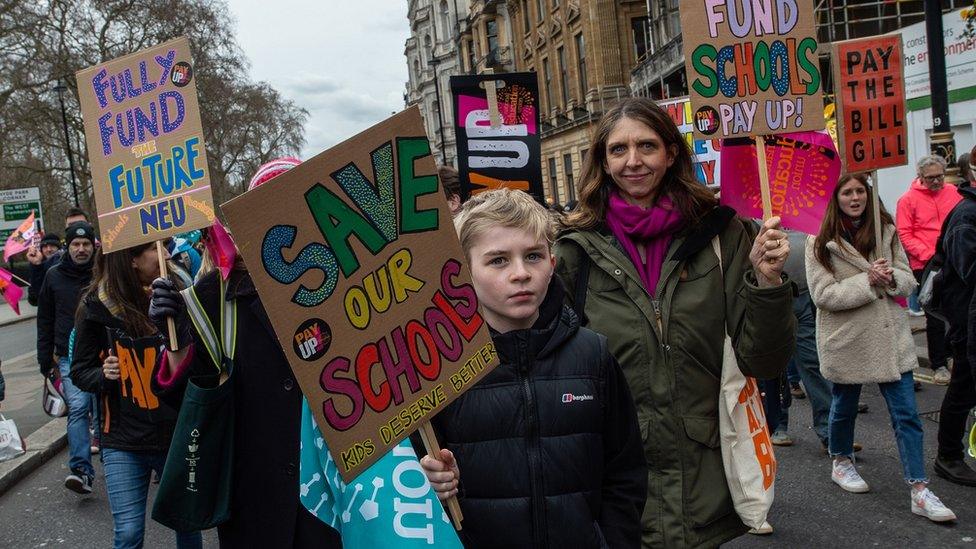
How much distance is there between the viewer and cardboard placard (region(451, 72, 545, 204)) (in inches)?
210

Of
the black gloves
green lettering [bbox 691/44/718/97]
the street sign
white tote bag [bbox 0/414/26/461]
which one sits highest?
the street sign

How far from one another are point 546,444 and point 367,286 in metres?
0.60

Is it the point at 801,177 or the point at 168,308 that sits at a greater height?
the point at 801,177

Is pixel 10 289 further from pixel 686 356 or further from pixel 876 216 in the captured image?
pixel 686 356

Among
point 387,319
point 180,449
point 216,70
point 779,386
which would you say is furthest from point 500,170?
point 216,70

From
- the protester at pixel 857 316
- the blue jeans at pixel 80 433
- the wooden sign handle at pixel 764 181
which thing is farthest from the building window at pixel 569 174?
the wooden sign handle at pixel 764 181

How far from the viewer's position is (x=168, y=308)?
296 centimetres

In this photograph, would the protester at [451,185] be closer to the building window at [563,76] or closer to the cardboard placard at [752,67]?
the cardboard placard at [752,67]

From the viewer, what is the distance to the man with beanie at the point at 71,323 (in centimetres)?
672

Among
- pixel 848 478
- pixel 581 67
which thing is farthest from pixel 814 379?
pixel 581 67

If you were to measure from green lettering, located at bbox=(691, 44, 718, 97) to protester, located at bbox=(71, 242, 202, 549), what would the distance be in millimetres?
2523

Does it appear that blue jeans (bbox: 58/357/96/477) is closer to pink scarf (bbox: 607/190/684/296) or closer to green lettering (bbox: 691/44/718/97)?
pink scarf (bbox: 607/190/684/296)

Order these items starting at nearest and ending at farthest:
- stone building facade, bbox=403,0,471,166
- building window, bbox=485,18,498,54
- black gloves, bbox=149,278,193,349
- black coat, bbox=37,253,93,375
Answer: black gloves, bbox=149,278,193,349 < black coat, bbox=37,253,93,375 < building window, bbox=485,18,498,54 < stone building facade, bbox=403,0,471,166

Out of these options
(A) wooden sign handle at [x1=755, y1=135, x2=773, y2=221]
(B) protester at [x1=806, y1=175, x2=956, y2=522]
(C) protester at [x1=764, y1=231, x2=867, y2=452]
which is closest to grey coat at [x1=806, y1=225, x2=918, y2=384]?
(B) protester at [x1=806, y1=175, x2=956, y2=522]
